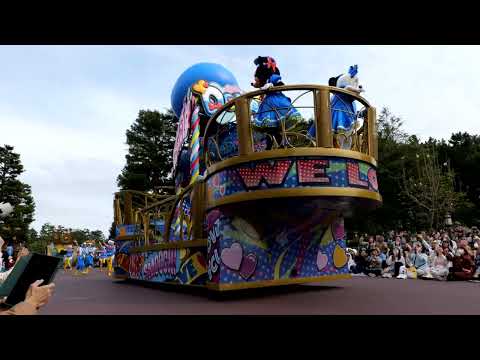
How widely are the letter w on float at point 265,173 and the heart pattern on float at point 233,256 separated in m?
1.40

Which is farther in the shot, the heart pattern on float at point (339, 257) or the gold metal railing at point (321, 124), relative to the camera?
the heart pattern on float at point (339, 257)

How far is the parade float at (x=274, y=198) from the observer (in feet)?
21.9

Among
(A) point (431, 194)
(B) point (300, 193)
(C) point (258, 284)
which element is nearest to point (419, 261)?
(C) point (258, 284)

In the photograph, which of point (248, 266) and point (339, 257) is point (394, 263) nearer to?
point (339, 257)

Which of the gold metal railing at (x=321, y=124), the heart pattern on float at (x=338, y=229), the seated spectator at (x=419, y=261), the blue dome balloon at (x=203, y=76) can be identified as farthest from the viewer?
the blue dome balloon at (x=203, y=76)

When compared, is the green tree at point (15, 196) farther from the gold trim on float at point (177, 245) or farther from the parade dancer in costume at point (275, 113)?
the parade dancer in costume at point (275, 113)

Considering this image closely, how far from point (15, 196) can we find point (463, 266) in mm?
32745

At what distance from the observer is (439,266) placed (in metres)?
12.4

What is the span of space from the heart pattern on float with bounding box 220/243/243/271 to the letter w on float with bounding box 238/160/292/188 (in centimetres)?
140

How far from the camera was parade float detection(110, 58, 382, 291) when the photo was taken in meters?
6.67

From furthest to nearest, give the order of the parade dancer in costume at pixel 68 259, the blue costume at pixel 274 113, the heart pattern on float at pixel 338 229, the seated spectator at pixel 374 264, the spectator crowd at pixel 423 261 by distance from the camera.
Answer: the parade dancer in costume at pixel 68 259
the seated spectator at pixel 374 264
the spectator crowd at pixel 423 261
the heart pattern on float at pixel 338 229
the blue costume at pixel 274 113

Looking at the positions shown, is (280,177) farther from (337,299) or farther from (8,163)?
(8,163)

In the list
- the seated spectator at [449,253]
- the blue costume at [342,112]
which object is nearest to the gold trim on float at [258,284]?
the blue costume at [342,112]
